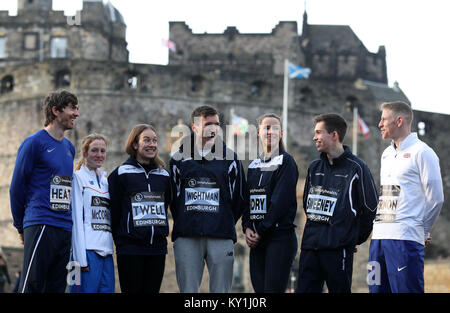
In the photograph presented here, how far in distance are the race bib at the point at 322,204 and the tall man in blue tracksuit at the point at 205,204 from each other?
62 centimetres

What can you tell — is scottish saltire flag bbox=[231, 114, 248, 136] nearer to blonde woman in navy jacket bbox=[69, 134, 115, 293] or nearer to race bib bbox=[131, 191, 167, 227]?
blonde woman in navy jacket bbox=[69, 134, 115, 293]

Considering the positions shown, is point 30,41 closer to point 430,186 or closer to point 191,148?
point 191,148

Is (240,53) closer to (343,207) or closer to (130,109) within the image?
(130,109)

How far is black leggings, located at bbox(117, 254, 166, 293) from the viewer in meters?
6.18

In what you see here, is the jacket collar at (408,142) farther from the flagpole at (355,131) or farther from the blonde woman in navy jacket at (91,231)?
the flagpole at (355,131)

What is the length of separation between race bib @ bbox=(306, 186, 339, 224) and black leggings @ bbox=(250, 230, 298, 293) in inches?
10.8

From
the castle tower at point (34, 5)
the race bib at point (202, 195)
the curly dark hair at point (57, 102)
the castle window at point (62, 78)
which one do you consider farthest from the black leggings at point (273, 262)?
the castle tower at point (34, 5)

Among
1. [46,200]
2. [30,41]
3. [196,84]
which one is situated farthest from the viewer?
[30,41]

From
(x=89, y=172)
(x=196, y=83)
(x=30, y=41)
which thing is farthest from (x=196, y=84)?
(x=89, y=172)

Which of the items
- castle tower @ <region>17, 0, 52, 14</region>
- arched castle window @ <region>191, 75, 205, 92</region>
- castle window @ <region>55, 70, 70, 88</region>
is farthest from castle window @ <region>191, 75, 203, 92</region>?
castle tower @ <region>17, 0, 52, 14</region>

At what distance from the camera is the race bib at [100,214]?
6363 millimetres

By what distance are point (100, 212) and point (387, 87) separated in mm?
38600

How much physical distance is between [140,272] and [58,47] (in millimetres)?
32805

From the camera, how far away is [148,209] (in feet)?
20.8
